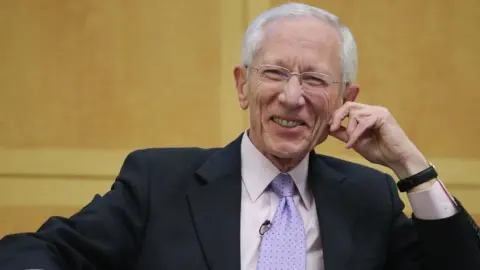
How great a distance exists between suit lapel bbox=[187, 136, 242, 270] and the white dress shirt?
31 mm

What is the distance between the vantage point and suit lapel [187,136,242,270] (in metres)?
1.63

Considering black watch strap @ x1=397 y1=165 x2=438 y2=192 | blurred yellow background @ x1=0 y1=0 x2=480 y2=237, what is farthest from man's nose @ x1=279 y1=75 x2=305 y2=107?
blurred yellow background @ x1=0 y1=0 x2=480 y2=237

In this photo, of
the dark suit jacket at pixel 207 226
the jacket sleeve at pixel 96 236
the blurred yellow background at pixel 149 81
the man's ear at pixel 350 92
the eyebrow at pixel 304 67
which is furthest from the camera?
the blurred yellow background at pixel 149 81

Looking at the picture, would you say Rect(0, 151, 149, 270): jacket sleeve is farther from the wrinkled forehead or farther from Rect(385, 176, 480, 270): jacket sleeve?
Rect(385, 176, 480, 270): jacket sleeve

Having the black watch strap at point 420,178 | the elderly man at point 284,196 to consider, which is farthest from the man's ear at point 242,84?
the black watch strap at point 420,178

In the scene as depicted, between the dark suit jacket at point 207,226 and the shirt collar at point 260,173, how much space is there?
0.9 inches

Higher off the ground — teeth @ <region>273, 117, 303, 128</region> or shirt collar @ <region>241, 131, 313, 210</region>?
teeth @ <region>273, 117, 303, 128</region>

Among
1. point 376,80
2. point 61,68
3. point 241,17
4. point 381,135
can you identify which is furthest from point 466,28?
point 61,68

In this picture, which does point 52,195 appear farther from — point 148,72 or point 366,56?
point 366,56

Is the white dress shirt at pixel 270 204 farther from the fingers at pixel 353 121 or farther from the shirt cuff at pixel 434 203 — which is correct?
the fingers at pixel 353 121

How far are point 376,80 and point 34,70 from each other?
54.2 inches

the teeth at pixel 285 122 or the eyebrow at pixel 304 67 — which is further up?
the eyebrow at pixel 304 67

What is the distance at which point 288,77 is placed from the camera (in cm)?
169

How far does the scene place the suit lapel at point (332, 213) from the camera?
1.70 meters
